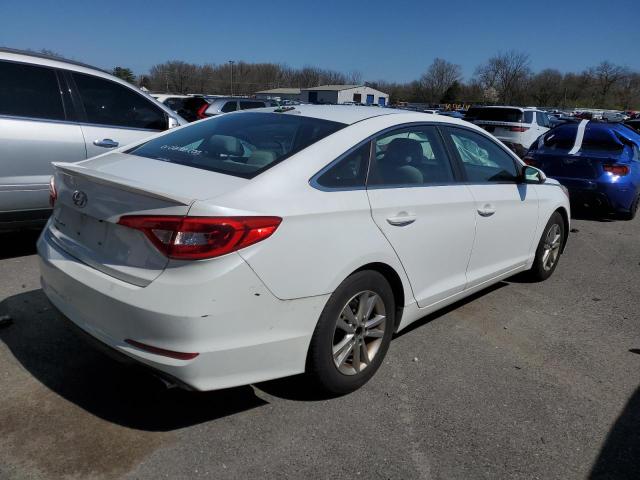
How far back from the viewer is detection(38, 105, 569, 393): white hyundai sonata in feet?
7.48

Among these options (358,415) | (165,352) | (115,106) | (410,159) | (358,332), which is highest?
(115,106)

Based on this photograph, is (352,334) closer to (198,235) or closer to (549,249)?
(198,235)

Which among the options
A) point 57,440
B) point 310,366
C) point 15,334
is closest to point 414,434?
point 310,366

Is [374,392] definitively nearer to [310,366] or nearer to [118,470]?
[310,366]

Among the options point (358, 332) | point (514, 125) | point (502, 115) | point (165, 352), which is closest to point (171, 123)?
point (358, 332)

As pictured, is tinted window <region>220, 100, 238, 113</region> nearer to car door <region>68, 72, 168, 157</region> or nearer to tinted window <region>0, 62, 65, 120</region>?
car door <region>68, 72, 168, 157</region>

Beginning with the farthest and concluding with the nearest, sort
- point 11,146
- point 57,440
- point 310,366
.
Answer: point 11,146
point 310,366
point 57,440

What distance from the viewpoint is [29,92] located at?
4.75m

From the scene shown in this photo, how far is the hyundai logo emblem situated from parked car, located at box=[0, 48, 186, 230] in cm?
231

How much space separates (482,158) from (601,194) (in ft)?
16.5

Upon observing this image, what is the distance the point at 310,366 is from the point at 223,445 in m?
0.56

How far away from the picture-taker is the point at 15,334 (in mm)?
3492

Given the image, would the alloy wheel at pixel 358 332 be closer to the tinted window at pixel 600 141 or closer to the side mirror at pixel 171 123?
the side mirror at pixel 171 123

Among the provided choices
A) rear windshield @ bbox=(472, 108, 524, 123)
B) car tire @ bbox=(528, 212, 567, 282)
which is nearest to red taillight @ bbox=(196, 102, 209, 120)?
rear windshield @ bbox=(472, 108, 524, 123)
